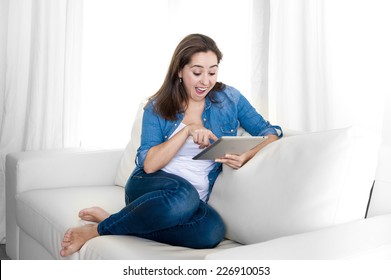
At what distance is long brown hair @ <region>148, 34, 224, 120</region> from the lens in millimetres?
2379

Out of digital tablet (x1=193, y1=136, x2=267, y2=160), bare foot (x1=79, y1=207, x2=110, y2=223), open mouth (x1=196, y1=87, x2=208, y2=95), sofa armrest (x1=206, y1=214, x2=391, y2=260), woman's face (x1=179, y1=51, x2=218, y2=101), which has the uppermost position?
woman's face (x1=179, y1=51, x2=218, y2=101)

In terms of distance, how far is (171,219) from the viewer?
2.11 meters

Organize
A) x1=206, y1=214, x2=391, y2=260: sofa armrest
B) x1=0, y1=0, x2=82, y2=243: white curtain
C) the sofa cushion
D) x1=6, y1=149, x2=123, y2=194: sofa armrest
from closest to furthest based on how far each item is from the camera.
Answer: x1=206, y1=214, x2=391, y2=260: sofa armrest < the sofa cushion < x1=6, y1=149, x2=123, y2=194: sofa armrest < x1=0, y1=0, x2=82, y2=243: white curtain

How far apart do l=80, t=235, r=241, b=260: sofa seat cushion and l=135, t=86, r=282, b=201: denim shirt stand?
35 centimetres

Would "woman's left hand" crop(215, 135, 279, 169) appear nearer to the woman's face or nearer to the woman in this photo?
the woman

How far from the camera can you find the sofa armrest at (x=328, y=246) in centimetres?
152

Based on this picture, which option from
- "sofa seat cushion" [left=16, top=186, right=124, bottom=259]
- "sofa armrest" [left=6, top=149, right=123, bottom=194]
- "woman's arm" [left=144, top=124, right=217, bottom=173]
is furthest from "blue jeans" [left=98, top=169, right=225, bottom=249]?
"sofa armrest" [left=6, top=149, right=123, bottom=194]

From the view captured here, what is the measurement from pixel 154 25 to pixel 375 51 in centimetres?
175

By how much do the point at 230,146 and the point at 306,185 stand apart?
33 cm

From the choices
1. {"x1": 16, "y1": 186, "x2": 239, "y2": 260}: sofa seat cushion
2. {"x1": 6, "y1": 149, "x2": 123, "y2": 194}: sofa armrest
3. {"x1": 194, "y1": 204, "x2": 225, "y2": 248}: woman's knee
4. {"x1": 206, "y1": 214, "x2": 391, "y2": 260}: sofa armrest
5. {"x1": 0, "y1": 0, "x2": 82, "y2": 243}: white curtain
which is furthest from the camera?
{"x1": 0, "y1": 0, "x2": 82, "y2": 243}: white curtain

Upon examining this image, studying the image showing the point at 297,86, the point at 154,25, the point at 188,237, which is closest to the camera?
the point at 188,237
